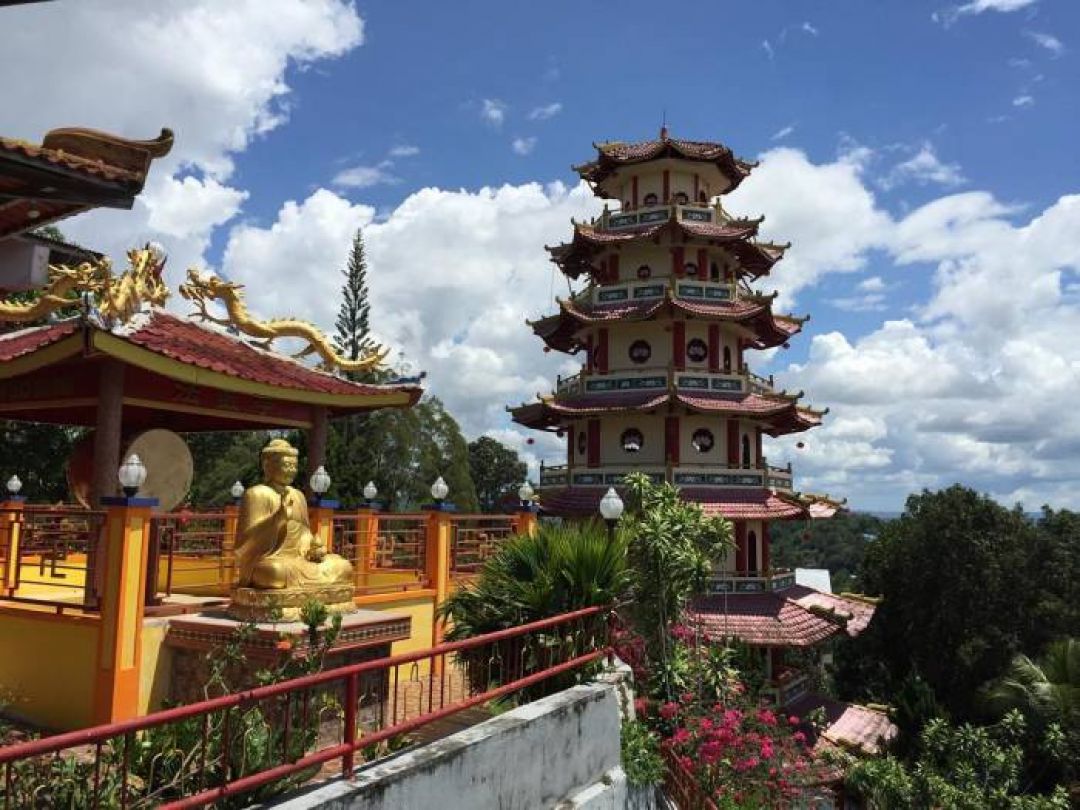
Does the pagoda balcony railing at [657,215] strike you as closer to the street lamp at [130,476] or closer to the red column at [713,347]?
the red column at [713,347]

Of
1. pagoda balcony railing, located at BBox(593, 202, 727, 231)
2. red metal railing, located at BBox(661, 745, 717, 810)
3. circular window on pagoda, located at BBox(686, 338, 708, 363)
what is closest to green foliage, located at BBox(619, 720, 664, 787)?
red metal railing, located at BBox(661, 745, 717, 810)

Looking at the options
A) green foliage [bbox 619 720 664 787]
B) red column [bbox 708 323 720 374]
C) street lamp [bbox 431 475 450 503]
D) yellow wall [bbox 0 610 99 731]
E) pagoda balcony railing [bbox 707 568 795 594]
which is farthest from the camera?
red column [bbox 708 323 720 374]

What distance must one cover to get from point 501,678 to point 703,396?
16.2 metres

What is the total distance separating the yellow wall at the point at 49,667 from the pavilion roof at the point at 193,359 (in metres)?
2.58

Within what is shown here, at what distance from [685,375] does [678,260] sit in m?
4.09

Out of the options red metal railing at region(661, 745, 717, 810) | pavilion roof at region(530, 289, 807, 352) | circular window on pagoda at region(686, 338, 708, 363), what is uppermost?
pavilion roof at region(530, 289, 807, 352)

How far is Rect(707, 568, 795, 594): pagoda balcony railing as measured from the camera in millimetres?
21062

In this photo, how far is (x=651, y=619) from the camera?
30.1ft

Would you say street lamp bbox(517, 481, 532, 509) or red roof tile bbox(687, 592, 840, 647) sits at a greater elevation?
street lamp bbox(517, 481, 532, 509)

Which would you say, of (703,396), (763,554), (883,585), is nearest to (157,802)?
(703,396)

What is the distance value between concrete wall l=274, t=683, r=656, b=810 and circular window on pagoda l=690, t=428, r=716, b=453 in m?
16.1

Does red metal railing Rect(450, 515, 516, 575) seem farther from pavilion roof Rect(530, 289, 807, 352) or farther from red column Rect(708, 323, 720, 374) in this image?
red column Rect(708, 323, 720, 374)

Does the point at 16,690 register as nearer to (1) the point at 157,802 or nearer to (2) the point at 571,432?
(1) the point at 157,802

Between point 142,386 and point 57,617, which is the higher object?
point 142,386
